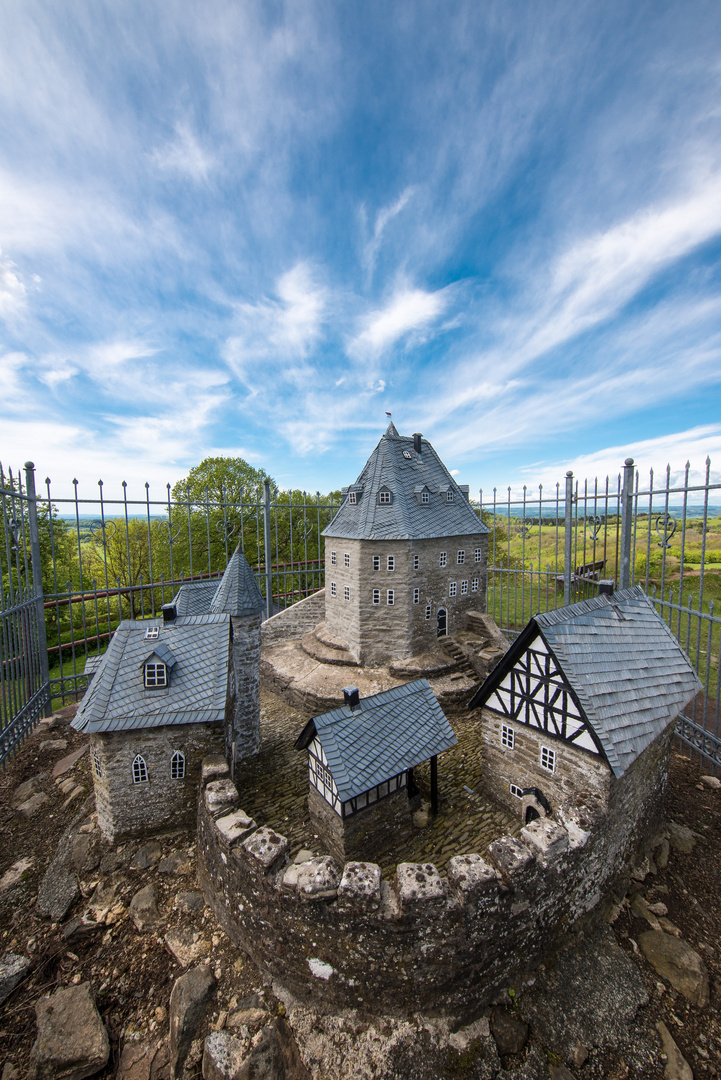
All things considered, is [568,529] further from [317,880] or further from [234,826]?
[234,826]

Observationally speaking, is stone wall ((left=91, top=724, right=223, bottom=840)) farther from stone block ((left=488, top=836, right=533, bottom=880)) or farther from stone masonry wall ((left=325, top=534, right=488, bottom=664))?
stone masonry wall ((left=325, top=534, right=488, bottom=664))

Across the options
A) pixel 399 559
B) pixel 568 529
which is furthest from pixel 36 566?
pixel 568 529

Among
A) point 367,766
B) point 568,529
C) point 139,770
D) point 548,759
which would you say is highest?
point 568,529

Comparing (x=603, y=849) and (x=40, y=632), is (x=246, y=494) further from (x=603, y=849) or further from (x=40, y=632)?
(x=603, y=849)

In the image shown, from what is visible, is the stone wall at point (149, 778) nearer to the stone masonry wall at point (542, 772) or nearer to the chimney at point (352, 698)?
the chimney at point (352, 698)

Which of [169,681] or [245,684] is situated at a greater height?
[169,681]

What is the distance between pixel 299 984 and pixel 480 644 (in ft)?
41.2

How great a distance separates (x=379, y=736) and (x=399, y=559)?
8.46 m

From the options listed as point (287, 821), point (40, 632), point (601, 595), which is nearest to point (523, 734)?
point (601, 595)

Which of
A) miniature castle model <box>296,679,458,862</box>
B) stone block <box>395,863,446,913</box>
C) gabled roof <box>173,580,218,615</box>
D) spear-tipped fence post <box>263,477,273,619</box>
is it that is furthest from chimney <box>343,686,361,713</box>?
spear-tipped fence post <box>263,477,273,619</box>

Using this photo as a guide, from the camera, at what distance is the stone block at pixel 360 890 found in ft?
19.2

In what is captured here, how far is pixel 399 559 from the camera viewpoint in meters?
16.5

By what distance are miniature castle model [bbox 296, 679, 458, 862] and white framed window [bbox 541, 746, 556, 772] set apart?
1938mm

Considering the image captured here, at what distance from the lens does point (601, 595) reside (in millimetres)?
10109
